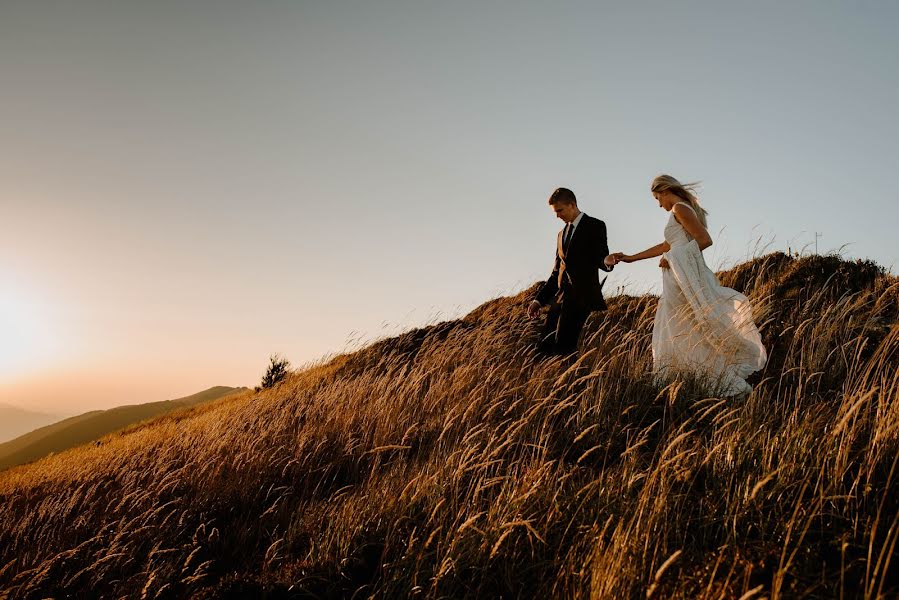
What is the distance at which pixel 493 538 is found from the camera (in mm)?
2494

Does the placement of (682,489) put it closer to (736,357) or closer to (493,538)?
(493,538)

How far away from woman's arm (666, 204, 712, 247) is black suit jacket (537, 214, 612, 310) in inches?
28.6

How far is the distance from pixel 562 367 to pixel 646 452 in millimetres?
1901

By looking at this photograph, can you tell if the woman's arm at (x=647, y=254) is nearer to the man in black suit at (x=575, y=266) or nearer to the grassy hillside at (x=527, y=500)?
the man in black suit at (x=575, y=266)

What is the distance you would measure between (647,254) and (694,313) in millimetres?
701

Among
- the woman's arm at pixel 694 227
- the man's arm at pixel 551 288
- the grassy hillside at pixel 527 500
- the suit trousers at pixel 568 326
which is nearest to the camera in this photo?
the grassy hillside at pixel 527 500

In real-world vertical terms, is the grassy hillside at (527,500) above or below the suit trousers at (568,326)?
below

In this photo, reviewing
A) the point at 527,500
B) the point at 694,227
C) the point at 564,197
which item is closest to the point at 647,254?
the point at 694,227

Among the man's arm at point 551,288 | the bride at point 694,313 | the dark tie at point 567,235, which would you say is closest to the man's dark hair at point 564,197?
the dark tie at point 567,235

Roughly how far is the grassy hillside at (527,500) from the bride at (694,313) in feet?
1.17

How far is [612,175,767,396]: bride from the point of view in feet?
14.9

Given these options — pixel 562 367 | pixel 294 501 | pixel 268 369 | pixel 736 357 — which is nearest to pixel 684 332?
pixel 736 357

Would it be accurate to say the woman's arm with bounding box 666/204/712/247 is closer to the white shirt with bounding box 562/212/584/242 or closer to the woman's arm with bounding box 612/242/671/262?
the woman's arm with bounding box 612/242/671/262

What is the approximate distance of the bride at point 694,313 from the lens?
4.54m
